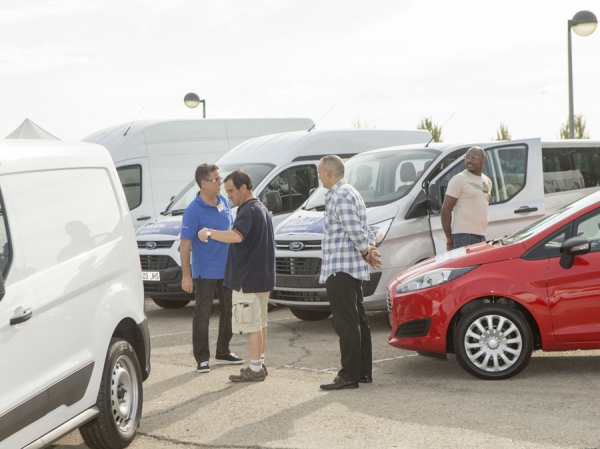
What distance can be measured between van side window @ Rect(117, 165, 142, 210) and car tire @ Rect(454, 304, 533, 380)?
864 centimetres

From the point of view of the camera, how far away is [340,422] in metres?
5.89

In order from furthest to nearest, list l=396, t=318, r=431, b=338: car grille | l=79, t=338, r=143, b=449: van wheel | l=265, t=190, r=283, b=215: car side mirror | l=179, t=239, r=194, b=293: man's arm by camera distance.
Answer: l=265, t=190, r=283, b=215: car side mirror
l=179, t=239, r=194, b=293: man's arm
l=396, t=318, r=431, b=338: car grille
l=79, t=338, r=143, b=449: van wheel

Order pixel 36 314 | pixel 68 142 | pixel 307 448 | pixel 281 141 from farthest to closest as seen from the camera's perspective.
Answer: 1. pixel 281 141
2. pixel 68 142
3. pixel 307 448
4. pixel 36 314

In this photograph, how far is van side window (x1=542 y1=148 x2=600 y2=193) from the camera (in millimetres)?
11141

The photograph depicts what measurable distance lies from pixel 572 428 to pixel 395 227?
4499 millimetres

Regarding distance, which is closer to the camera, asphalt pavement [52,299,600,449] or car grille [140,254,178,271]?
asphalt pavement [52,299,600,449]

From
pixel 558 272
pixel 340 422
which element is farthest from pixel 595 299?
pixel 340 422

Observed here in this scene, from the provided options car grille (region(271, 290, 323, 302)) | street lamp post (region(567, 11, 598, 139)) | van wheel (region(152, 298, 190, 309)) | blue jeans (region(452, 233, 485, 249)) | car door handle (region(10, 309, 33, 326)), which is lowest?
van wheel (region(152, 298, 190, 309))

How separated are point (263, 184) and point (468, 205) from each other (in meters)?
3.40

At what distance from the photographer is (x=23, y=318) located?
4.28 meters

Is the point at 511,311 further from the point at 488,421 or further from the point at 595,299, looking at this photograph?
the point at 488,421

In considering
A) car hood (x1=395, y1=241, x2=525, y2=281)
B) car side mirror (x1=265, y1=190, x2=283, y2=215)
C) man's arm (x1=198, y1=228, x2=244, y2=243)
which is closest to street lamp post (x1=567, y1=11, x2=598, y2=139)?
car side mirror (x1=265, y1=190, x2=283, y2=215)

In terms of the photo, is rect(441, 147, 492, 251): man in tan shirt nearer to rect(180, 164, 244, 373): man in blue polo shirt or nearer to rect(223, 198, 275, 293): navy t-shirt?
rect(180, 164, 244, 373): man in blue polo shirt

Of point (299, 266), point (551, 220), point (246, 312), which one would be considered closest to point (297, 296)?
point (299, 266)
